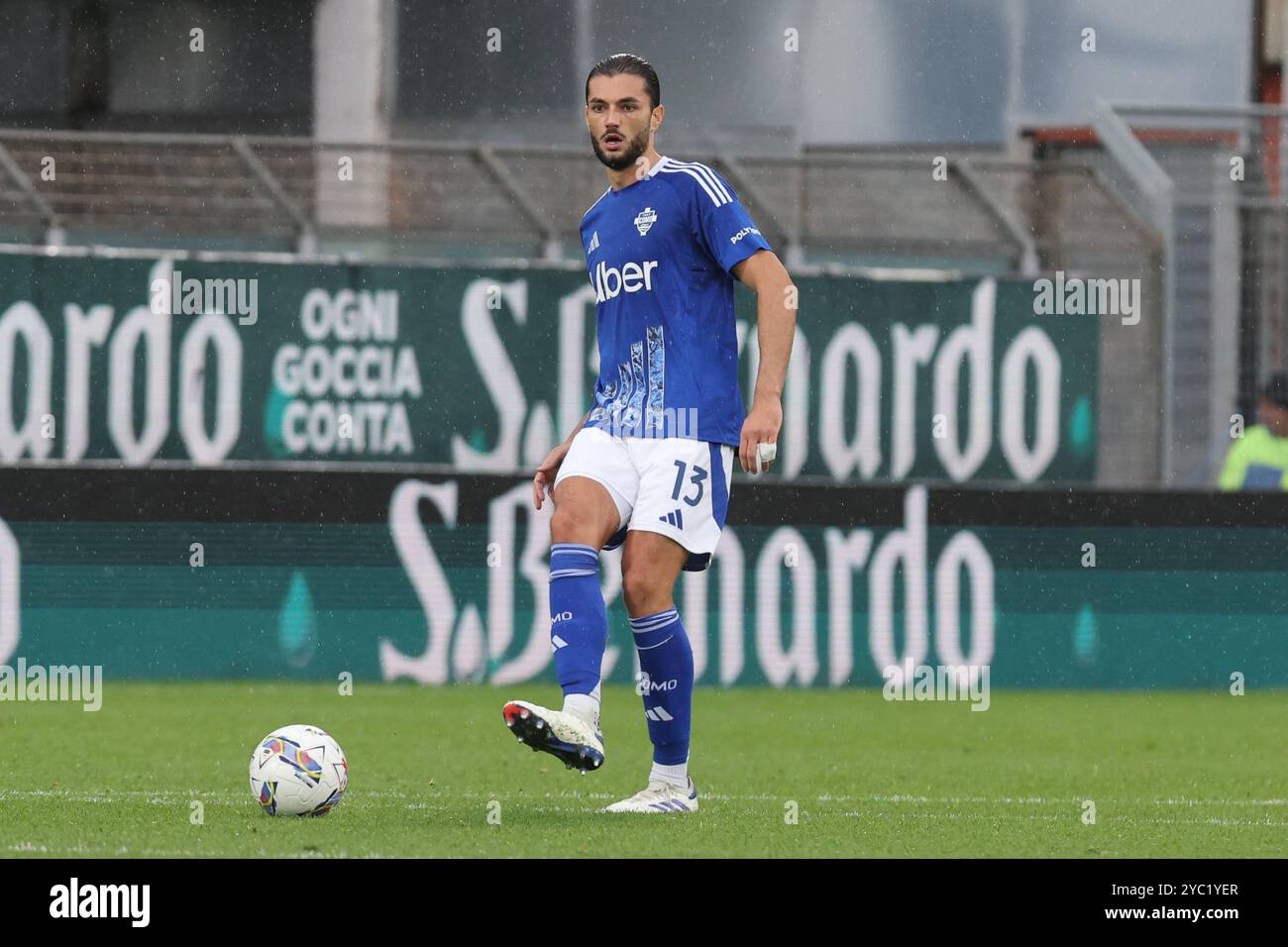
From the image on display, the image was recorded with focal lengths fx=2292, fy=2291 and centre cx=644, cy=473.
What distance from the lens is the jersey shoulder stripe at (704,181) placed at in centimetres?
Answer: 629

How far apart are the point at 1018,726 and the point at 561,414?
4.23 meters

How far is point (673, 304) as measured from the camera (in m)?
6.31

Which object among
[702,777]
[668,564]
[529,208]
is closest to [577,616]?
[668,564]

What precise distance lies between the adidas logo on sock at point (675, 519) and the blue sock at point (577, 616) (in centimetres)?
22

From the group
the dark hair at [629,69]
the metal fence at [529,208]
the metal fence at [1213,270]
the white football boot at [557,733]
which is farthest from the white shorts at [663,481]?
the metal fence at [1213,270]

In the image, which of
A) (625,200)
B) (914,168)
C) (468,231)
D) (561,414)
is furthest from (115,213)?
(625,200)

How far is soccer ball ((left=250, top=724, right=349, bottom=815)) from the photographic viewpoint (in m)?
6.13

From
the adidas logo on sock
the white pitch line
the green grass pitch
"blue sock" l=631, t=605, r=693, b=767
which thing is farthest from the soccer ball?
the adidas logo on sock

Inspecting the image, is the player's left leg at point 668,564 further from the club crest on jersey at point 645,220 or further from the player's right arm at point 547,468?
the club crest on jersey at point 645,220

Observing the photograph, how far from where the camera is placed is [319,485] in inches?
480

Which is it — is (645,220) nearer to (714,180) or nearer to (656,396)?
(714,180)

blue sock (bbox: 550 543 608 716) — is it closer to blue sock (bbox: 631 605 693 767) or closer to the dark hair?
blue sock (bbox: 631 605 693 767)

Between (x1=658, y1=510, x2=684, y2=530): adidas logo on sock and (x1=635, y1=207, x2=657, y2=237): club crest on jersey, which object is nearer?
(x1=658, y1=510, x2=684, y2=530): adidas logo on sock

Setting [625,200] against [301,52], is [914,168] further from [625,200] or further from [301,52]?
[625,200]
